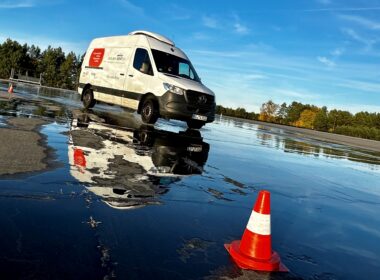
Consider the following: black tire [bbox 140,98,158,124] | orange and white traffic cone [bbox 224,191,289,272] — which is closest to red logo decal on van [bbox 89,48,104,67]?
black tire [bbox 140,98,158,124]

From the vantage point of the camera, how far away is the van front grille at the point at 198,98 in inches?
514

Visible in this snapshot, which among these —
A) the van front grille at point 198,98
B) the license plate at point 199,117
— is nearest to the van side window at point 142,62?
the van front grille at point 198,98

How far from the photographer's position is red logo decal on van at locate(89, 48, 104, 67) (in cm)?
1648

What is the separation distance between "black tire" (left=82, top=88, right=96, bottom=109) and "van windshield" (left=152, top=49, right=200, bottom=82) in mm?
4126

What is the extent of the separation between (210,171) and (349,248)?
3210 millimetres

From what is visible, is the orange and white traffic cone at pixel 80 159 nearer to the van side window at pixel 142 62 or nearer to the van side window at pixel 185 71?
the van side window at pixel 142 62

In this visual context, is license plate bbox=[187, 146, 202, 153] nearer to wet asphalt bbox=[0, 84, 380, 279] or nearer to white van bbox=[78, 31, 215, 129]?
wet asphalt bbox=[0, 84, 380, 279]

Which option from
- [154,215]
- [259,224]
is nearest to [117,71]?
[154,215]

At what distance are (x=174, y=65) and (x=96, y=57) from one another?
4111mm

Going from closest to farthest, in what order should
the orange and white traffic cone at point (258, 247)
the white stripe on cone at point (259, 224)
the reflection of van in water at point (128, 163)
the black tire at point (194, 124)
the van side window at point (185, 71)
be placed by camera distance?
the orange and white traffic cone at point (258, 247) → the white stripe on cone at point (259, 224) → the reflection of van in water at point (128, 163) → the van side window at point (185, 71) → the black tire at point (194, 124)

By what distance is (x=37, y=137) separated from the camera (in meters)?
7.75

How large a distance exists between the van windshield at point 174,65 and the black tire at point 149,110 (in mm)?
1062

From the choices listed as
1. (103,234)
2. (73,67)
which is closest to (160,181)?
(103,234)

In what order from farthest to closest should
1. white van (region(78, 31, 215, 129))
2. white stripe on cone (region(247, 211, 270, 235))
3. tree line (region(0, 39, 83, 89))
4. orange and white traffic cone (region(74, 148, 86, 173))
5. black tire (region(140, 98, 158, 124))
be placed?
tree line (region(0, 39, 83, 89)) → black tire (region(140, 98, 158, 124)) → white van (region(78, 31, 215, 129)) → orange and white traffic cone (region(74, 148, 86, 173)) → white stripe on cone (region(247, 211, 270, 235))
